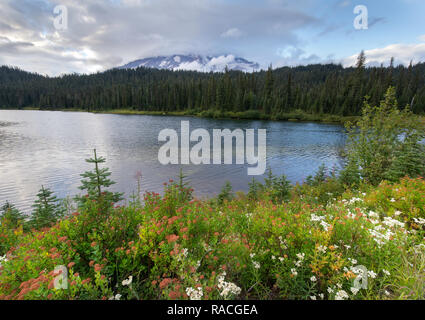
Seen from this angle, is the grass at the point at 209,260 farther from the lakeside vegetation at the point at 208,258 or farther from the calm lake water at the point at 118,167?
the calm lake water at the point at 118,167

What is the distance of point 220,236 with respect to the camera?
3.86 metres

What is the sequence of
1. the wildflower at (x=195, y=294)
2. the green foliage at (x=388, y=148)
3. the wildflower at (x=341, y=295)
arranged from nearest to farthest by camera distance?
1. the wildflower at (x=195, y=294)
2. the wildflower at (x=341, y=295)
3. the green foliage at (x=388, y=148)

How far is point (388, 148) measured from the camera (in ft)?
36.0

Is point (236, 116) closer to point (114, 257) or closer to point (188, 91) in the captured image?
point (188, 91)

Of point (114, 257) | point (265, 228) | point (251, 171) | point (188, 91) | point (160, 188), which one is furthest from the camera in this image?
point (188, 91)

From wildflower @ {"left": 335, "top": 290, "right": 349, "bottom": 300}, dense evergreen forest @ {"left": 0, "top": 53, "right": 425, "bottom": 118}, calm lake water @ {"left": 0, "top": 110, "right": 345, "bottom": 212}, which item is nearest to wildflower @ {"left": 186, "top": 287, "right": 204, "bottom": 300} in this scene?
wildflower @ {"left": 335, "top": 290, "right": 349, "bottom": 300}

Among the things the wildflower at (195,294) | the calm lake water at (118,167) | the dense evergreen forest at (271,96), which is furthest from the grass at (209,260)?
the dense evergreen forest at (271,96)

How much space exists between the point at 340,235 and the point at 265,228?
1269 mm

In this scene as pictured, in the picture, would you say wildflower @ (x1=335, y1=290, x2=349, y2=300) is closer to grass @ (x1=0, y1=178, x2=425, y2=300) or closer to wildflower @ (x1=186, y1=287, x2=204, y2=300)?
grass @ (x1=0, y1=178, x2=425, y2=300)

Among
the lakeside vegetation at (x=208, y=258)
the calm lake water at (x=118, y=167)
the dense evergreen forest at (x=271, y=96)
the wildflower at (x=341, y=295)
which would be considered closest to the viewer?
the wildflower at (x=341, y=295)

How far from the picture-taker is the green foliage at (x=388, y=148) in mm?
9102

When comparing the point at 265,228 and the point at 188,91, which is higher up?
the point at 188,91
